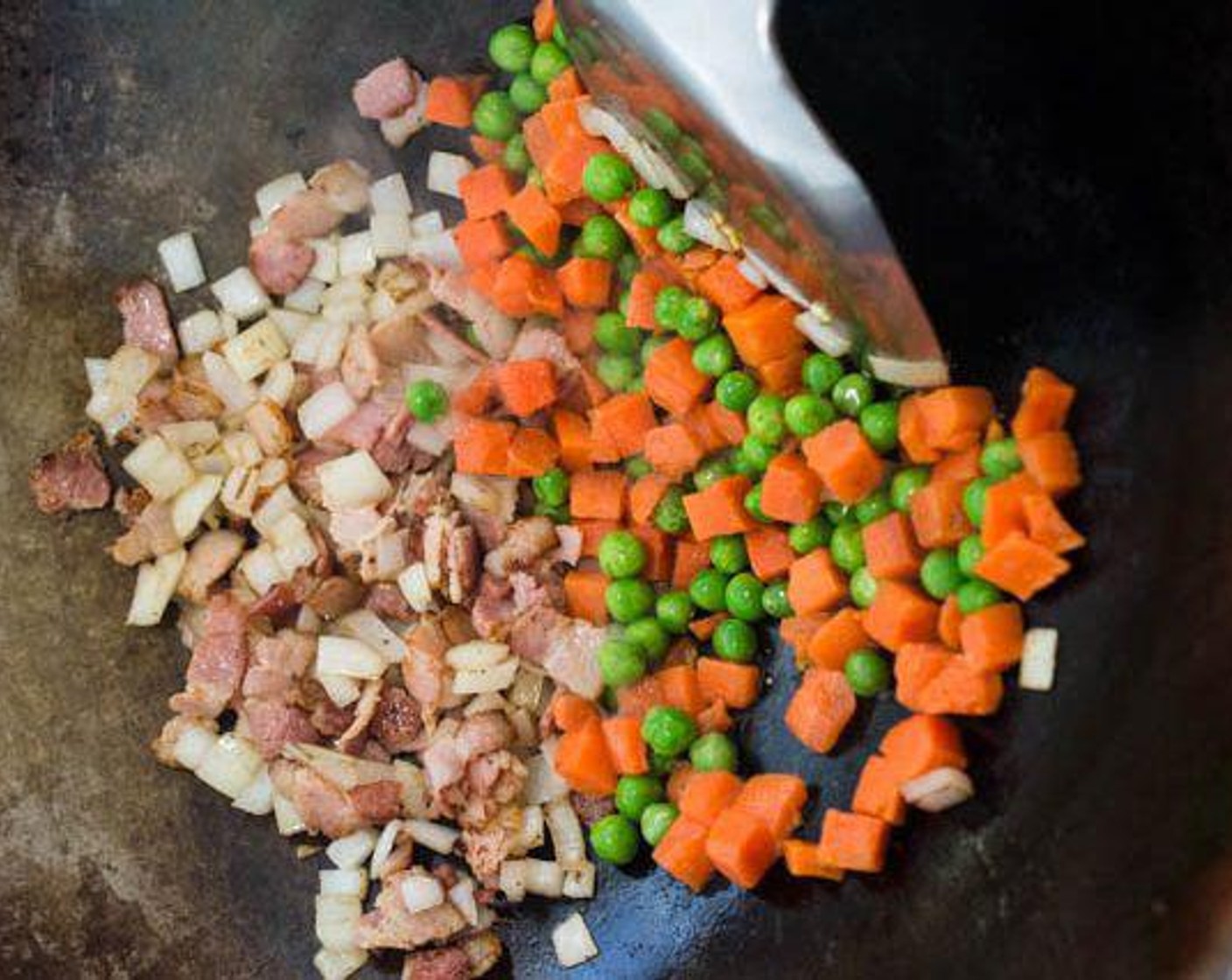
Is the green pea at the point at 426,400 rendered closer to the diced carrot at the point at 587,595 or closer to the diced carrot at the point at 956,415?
the diced carrot at the point at 587,595

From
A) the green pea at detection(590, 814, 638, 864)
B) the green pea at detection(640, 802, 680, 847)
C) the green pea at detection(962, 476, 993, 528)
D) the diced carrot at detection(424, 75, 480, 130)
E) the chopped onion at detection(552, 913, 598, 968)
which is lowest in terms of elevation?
the chopped onion at detection(552, 913, 598, 968)

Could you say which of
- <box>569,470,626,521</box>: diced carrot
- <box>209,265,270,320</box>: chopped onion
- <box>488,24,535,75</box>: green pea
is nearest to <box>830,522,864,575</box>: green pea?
<box>569,470,626,521</box>: diced carrot

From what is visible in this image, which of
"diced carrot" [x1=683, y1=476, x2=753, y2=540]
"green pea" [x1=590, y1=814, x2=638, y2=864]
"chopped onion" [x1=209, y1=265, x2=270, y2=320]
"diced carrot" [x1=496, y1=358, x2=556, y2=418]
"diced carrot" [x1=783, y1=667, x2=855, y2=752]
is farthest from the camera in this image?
"chopped onion" [x1=209, y1=265, x2=270, y2=320]

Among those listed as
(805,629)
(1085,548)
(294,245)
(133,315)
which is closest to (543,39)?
(294,245)

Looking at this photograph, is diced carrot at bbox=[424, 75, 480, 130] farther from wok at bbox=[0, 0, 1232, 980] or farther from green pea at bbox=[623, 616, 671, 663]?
green pea at bbox=[623, 616, 671, 663]

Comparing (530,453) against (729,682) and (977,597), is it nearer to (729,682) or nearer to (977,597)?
(729,682)

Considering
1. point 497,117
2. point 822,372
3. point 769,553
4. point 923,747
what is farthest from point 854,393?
point 497,117

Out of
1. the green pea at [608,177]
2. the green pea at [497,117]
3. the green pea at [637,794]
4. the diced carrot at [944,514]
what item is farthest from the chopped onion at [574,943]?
the green pea at [497,117]
